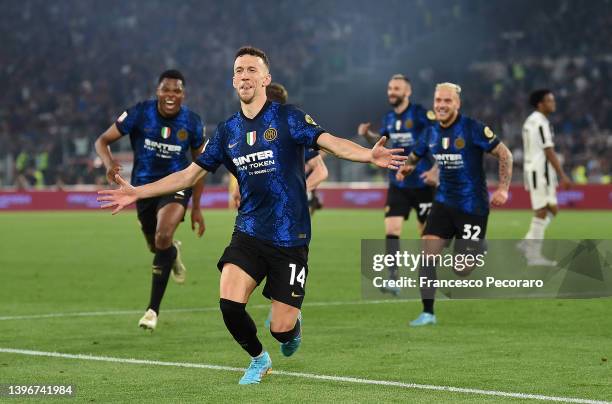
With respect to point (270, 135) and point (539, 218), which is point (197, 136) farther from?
point (539, 218)

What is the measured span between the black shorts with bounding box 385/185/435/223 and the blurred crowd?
22938mm

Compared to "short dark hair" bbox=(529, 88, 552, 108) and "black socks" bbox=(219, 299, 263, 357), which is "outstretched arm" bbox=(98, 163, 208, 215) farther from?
"short dark hair" bbox=(529, 88, 552, 108)

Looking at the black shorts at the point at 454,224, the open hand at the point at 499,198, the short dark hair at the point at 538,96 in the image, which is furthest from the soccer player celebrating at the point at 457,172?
the short dark hair at the point at 538,96

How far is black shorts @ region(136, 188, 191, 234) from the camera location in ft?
39.5

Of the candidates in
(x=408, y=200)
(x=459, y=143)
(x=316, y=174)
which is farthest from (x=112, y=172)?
(x=408, y=200)

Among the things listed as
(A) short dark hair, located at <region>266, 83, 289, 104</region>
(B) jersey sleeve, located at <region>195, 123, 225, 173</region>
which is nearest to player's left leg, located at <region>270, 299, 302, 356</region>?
(B) jersey sleeve, located at <region>195, 123, 225, 173</region>

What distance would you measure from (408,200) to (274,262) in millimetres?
7183

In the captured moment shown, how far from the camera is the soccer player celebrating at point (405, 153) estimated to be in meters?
14.9

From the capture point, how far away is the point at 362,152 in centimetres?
741

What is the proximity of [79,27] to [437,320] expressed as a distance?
43775mm

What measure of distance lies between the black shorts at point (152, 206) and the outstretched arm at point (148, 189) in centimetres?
367

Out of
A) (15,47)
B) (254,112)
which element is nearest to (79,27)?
(15,47)

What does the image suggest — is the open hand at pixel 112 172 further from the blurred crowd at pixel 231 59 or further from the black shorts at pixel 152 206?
the blurred crowd at pixel 231 59

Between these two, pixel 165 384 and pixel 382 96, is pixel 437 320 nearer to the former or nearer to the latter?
pixel 165 384
